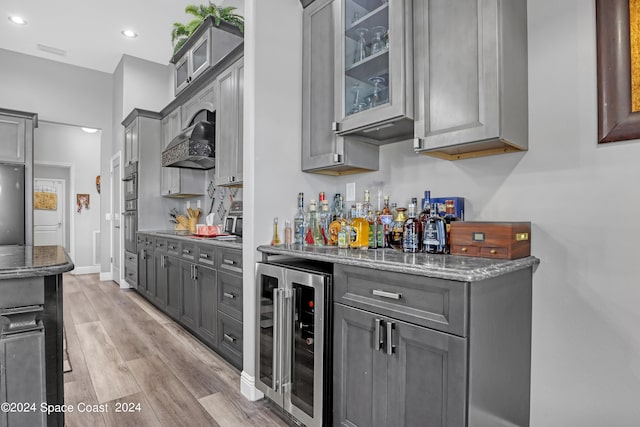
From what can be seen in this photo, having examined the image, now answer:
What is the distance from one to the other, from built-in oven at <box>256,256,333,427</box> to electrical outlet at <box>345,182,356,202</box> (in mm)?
640

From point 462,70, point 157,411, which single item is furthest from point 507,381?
point 157,411

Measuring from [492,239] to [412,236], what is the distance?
1.37 ft

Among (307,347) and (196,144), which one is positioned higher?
(196,144)

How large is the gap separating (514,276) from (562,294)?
0.27m

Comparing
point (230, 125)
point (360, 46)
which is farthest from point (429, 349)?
point (230, 125)

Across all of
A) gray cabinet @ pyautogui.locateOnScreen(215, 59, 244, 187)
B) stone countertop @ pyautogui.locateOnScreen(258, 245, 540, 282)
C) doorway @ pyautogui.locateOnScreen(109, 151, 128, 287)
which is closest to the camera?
stone countertop @ pyautogui.locateOnScreen(258, 245, 540, 282)

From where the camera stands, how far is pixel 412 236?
1778 millimetres

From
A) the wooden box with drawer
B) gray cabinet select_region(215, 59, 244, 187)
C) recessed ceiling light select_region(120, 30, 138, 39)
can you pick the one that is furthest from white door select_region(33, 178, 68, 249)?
the wooden box with drawer

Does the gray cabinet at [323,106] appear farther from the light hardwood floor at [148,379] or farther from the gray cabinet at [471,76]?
the light hardwood floor at [148,379]

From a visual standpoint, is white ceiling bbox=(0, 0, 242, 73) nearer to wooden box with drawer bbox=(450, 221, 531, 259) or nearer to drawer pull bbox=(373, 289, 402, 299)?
wooden box with drawer bbox=(450, 221, 531, 259)

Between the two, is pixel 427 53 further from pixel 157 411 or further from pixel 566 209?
pixel 157 411

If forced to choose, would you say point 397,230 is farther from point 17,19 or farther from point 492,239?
point 17,19

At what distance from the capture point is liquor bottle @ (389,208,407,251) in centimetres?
187

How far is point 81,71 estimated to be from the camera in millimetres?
5484
